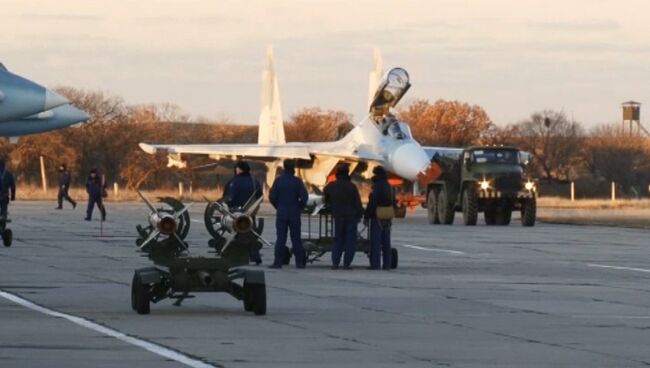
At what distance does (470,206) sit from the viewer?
48.2 m

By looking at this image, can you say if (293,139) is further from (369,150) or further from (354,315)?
(354,315)

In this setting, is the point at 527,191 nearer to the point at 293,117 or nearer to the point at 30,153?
the point at 30,153

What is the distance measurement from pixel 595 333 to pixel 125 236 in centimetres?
2289

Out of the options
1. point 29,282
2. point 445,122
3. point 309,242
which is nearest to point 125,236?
point 309,242

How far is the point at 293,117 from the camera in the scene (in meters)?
125

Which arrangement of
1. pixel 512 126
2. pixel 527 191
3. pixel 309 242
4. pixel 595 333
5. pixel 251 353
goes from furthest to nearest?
1. pixel 512 126
2. pixel 527 191
3. pixel 309 242
4. pixel 595 333
5. pixel 251 353

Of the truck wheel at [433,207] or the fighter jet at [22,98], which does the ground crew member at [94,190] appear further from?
the fighter jet at [22,98]

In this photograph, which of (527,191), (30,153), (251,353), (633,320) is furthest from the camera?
(30,153)

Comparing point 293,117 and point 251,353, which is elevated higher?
point 293,117

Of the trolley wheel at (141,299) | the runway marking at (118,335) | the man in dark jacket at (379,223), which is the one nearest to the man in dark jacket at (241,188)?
the man in dark jacket at (379,223)

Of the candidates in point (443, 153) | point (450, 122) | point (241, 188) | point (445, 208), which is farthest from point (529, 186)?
point (450, 122)

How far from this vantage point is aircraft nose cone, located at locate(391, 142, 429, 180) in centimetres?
4966

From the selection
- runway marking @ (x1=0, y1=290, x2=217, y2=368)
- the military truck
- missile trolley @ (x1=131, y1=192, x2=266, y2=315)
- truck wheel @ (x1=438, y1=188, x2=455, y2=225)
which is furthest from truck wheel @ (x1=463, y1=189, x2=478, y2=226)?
missile trolley @ (x1=131, y1=192, x2=266, y2=315)

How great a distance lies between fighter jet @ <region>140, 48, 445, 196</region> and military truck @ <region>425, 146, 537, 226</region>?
2.45 ft
